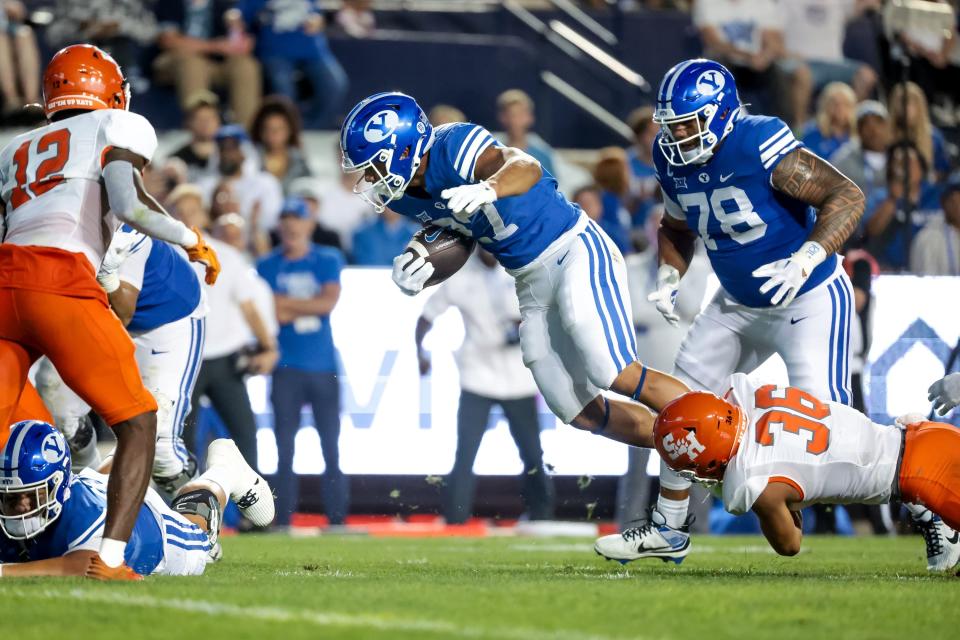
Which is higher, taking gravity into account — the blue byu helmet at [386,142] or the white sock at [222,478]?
the blue byu helmet at [386,142]

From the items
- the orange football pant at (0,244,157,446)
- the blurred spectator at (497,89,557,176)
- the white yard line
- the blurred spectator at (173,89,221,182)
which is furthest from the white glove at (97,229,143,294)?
the blurred spectator at (497,89,557,176)

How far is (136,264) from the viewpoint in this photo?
23.2 feet

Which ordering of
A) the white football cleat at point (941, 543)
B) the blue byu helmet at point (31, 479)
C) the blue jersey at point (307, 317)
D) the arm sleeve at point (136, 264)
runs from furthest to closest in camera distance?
the blue jersey at point (307, 317), the arm sleeve at point (136, 264), the white football cleat at point (941, 543), the blue byu helmet at point (31, 479)

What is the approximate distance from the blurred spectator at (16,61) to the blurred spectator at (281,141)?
1.91 meters

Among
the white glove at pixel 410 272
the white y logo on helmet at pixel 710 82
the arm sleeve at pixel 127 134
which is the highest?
the white y logo on helmet at pixel 710 82

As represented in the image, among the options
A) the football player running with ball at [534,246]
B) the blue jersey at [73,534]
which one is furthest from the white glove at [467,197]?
the blue jersey at [73,534]

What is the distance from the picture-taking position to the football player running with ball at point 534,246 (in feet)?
20.7

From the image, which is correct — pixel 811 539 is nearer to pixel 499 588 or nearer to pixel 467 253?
pixel 467 253

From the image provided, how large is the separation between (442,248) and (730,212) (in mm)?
1298

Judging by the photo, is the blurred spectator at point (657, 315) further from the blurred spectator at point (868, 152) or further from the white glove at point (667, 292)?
the white glove at point (667, 292)

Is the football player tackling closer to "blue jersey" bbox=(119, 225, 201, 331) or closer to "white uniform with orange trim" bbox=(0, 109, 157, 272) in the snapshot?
"white uniform with orange trim" bbox=(0, 109, 157, 272)

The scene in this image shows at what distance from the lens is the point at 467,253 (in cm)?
688

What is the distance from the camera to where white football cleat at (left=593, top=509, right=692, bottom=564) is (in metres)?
6.71

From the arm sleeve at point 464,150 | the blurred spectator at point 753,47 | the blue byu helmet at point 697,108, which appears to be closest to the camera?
the arm sleeve at point 464,150
